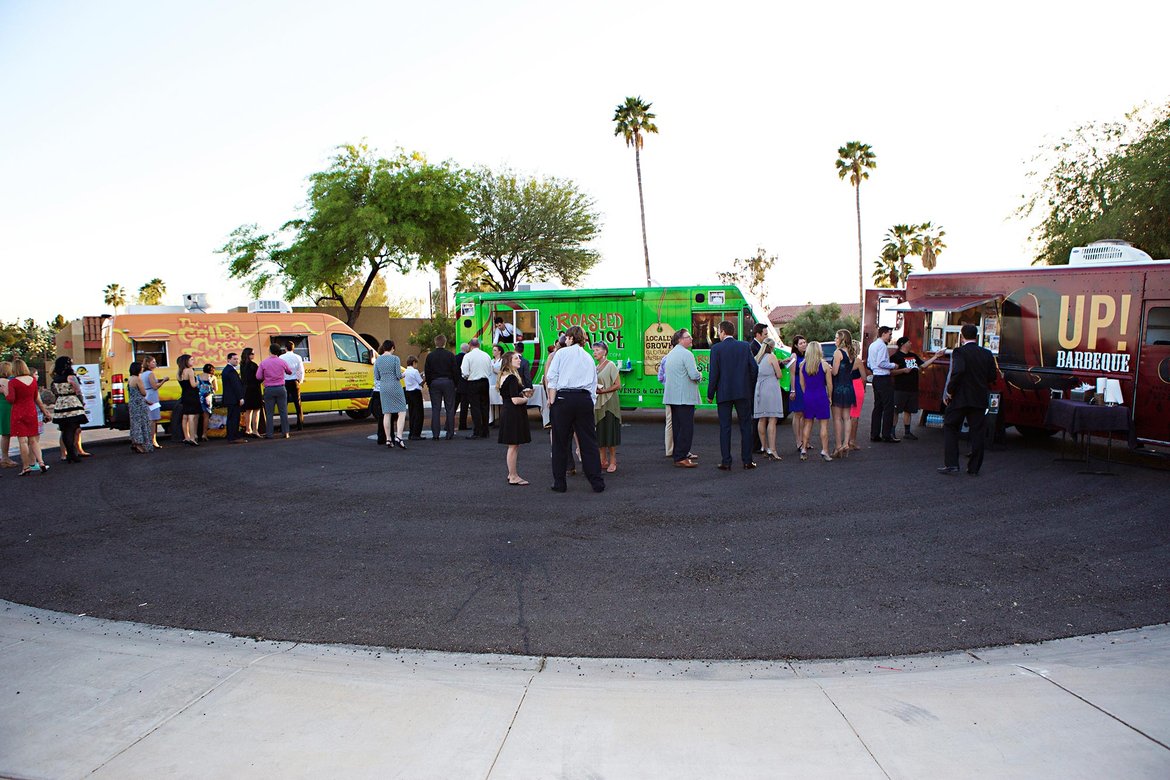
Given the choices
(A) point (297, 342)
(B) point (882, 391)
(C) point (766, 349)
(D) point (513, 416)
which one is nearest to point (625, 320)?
(B) point (882, 391)

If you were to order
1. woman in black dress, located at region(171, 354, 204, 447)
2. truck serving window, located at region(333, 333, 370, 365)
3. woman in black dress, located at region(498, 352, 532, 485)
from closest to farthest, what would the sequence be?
woman in black dress, located at region(498, 352, 532, 485), woman in black dress, located at region(171, 354, 204, 447), truck serving window, located at region(333, 333, 370, 365)

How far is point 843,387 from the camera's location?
1127 centimetres

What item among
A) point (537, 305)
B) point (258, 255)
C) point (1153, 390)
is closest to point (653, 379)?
point (537, 305)

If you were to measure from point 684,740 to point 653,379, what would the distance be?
495 inches

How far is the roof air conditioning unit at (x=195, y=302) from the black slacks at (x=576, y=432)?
10.3m

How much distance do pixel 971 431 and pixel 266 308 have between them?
13293 mm

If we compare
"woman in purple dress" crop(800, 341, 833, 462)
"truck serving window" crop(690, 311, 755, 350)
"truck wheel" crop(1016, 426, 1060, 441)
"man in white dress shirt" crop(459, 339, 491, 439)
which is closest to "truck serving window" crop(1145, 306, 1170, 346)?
"truck wheel" crop(1016, 426, 1060, 441)

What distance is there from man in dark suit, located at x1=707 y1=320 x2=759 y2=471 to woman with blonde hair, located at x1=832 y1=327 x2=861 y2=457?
1592mm

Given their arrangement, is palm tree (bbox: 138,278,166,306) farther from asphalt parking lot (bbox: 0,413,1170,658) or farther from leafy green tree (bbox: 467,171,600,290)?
asphalt parking lot (bbox: 0,413,1170,658)

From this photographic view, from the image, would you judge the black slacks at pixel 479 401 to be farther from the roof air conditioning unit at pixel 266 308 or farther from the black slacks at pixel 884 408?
the black slacks at pixel 884 408

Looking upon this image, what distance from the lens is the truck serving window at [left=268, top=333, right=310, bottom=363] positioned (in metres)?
Result: 16.3

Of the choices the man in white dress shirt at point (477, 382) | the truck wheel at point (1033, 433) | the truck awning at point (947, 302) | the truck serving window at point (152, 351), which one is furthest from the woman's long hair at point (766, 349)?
Result: the truck serving window at point (152, 351)

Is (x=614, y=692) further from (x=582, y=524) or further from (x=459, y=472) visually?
(x=459, y=472)

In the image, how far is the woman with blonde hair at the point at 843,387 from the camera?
36.8 ft
